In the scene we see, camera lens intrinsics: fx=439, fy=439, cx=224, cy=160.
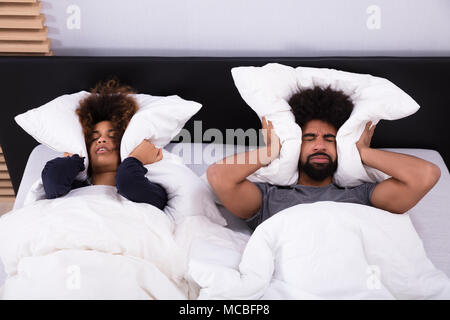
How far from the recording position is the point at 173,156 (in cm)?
165

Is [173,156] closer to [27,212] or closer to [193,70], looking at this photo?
[193,70]

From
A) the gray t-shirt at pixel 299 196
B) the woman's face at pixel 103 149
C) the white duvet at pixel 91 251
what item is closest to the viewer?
the white duvet at pixel 91 251

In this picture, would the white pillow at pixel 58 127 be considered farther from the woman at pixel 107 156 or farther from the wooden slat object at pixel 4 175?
the wooden slat object at pixel 4 175

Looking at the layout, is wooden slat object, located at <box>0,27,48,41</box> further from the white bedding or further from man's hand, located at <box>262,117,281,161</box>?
man's hand, located at <box>262,117,281,161</box>

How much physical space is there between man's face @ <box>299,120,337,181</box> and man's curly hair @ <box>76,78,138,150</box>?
2.11 feet

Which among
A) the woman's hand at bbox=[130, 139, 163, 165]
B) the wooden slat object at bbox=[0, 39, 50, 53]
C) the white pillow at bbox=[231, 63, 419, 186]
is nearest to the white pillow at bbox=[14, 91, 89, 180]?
the woman's hand at bbox=[130, 139, 163, 165]

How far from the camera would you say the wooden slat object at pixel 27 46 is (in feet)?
5.75

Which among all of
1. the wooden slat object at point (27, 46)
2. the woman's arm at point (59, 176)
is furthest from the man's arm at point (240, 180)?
the wooden slat object at point (27, 46)

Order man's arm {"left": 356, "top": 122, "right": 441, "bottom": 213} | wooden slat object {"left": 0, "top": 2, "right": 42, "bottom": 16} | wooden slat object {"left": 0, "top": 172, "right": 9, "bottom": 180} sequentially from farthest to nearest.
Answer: wooden slat object {"left": 0, "top": 172, "right": 9, "bottom": 180} < wooden slat object {"left": 0, "top": 2, "right": 42, "bottom": 16} < man's arm {"left": 356, "top": 122, "right": 441, "bottom": 213}

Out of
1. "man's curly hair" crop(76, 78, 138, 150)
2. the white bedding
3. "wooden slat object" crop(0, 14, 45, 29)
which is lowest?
the white bedding

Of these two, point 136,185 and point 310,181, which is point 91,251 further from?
point 310,181

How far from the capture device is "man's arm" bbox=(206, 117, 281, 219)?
1392 millimetres
